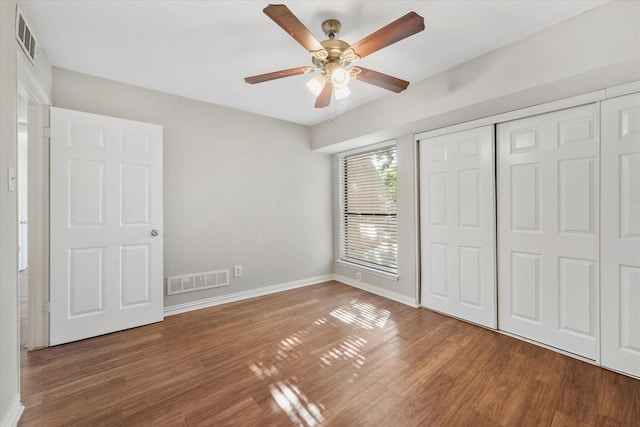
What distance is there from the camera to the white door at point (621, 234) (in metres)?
1.92

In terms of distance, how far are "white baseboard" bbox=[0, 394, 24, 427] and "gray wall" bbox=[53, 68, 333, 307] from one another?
1.47 m

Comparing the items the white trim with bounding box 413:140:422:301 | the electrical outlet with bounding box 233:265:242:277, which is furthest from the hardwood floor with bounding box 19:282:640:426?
the electrical outlet with bounding box 233:265:242:277

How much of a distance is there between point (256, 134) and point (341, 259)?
92.6 inches

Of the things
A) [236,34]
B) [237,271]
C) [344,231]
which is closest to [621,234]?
[344,231]

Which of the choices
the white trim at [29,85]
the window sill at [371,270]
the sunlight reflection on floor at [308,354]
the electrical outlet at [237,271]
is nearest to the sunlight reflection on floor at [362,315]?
the sunlight reflection on floor at [308,354]

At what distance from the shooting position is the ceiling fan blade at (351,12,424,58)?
1.39 m

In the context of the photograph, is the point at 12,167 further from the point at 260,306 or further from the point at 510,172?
the point at 510,172

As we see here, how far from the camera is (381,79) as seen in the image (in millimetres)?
1997

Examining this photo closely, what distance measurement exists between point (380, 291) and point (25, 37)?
161 inches

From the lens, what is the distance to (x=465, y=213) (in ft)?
9.40

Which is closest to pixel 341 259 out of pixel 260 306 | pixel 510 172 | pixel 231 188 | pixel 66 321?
pixel 260 306

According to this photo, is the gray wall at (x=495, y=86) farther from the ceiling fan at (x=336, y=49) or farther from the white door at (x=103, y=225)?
the white door at (x=103, y=225)

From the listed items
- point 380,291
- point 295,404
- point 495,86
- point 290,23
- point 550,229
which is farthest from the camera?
point 380,291

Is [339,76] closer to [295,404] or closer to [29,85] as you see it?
[295,404]
